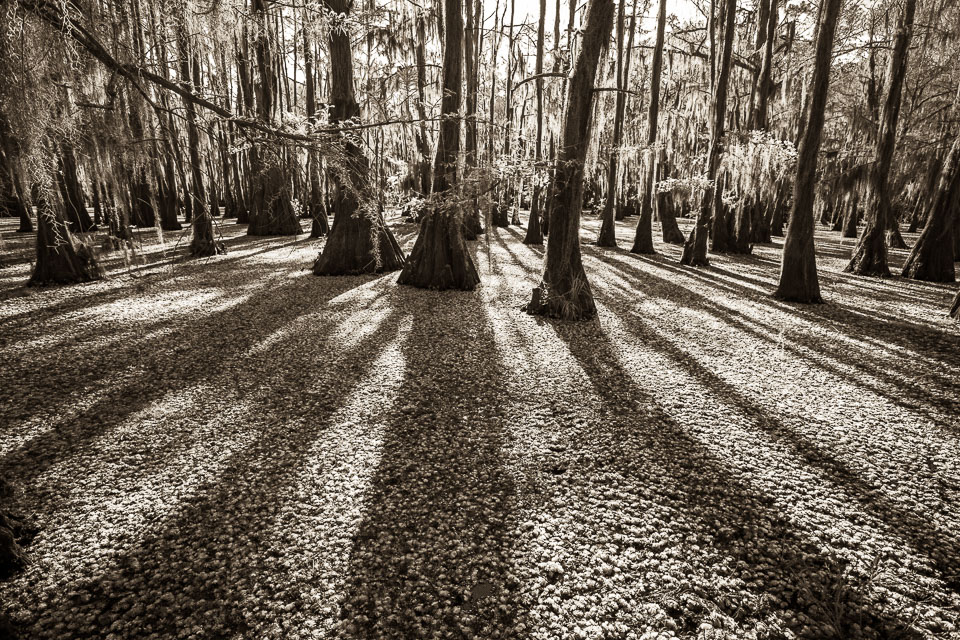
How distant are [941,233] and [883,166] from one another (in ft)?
6.99

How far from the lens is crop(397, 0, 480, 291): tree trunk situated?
872 cm

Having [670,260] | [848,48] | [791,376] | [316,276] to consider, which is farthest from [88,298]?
[848,48]

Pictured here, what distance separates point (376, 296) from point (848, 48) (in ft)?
48.3

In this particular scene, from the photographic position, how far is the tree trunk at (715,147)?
12270 mm

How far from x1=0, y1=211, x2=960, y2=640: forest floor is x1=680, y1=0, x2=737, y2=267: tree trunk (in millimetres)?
6634

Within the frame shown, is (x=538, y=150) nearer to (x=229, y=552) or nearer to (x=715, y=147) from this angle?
(x=715, y=147)

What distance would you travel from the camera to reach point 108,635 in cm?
209

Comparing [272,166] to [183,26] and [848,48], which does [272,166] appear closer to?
[183,26]

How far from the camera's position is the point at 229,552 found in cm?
260

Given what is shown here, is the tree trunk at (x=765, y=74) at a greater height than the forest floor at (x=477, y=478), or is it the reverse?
the tree trunk at (x=765, y=74)

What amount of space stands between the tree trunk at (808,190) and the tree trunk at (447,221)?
6411mm

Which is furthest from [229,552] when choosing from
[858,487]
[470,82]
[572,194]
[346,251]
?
[470,82]

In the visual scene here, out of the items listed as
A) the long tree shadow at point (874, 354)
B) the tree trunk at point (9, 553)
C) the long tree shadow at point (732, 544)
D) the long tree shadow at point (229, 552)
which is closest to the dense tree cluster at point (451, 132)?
the tree trunk at point (9, 553)

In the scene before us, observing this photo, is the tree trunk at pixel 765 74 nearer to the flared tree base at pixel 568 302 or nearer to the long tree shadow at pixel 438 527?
the flared tree base at pixel 568 302
